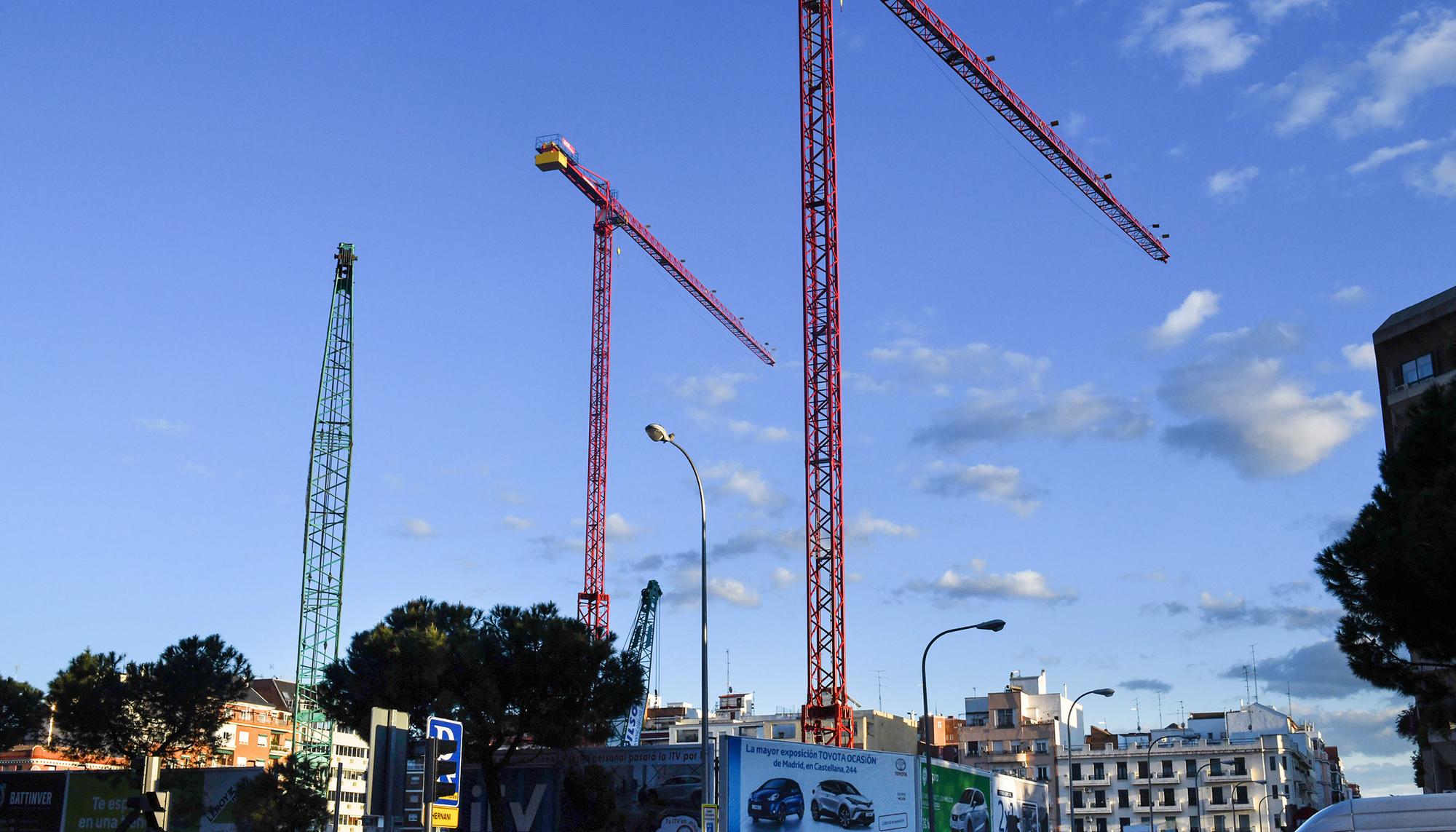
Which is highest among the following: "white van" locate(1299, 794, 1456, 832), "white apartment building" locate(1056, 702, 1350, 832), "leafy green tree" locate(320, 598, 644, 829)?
"leafy green tree" locate(320, 598, 644, 829)

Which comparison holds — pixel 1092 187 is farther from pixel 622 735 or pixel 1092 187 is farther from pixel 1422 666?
pixel 1422 666

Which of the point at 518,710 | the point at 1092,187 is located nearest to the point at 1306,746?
the point at 1092,187

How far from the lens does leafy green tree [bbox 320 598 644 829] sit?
179 ft

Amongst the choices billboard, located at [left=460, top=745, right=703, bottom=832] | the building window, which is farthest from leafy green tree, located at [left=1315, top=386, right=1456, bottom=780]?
billboard, located at [left=460, top=745, right=703, bottom=832]

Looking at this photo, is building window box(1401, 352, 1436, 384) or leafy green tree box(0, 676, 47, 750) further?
leafy green tree box(0, 676, 47, 750)

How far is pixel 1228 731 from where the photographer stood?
145 m

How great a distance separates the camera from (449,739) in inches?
559

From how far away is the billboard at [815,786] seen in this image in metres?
50.7

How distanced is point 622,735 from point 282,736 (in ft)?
Answer: 232

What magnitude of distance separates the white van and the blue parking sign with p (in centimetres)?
983

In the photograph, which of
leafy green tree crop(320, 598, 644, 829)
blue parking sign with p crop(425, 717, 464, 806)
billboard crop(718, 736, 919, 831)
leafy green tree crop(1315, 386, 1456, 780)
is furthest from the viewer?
leafy green tree crop(320, 598, 644, 829)

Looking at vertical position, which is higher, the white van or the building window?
the building window

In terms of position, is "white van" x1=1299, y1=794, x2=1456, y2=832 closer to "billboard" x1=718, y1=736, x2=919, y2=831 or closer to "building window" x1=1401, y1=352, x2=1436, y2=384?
"billboard" x1=718, y1=736, x2=919, y2=831

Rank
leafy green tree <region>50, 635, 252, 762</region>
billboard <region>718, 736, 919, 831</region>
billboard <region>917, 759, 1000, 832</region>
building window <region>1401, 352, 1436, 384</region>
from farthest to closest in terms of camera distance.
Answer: leafy green tree <region>50, 635, 252, 762</region> → billboard <region>917, 759, 1000, 832</region> → billboard <region>718, 736, 919, 831</region> → building window <region>1401, 352, 1436, 384</region>
